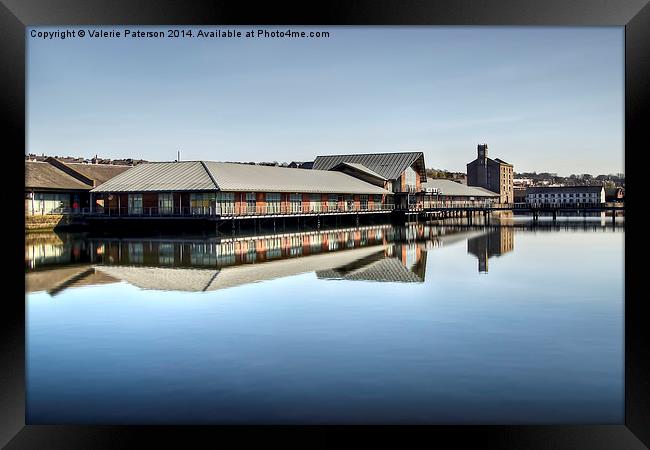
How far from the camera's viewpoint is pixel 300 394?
908 centimetres

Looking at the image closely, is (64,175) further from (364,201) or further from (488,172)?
(488,172)

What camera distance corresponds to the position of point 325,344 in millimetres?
12258

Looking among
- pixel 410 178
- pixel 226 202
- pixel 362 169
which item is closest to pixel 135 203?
pixel 226 202

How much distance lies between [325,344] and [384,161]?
7001 centimetres

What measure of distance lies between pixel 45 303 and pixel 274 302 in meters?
6.12

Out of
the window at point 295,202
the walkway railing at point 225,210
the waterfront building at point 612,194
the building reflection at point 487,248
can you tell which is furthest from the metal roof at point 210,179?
the waterfront building at point 612,194

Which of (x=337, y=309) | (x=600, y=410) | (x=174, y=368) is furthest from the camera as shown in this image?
(x=337, y=309)

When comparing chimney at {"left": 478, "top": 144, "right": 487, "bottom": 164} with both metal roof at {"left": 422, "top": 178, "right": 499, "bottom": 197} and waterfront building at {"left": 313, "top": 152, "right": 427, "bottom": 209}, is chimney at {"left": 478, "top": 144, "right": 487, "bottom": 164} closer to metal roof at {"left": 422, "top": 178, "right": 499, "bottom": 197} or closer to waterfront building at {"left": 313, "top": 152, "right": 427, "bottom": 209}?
metal roof at {"left": 422, "top": 178, "right": 499, "bottom": 197}
